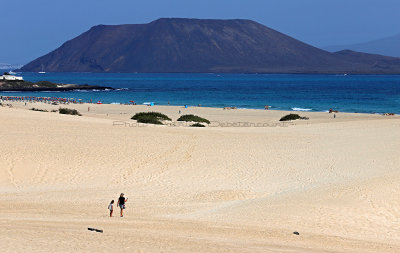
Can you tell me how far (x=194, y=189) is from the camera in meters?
18.6

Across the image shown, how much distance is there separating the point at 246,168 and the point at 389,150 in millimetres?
8273

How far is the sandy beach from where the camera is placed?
11797 millimetres

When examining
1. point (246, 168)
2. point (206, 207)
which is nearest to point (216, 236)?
point (206, 207)

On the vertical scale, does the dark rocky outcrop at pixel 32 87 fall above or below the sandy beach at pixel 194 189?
above

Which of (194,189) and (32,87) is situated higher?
(32,87)

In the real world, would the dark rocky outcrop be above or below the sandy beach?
above

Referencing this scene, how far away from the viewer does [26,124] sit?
96.6 feet

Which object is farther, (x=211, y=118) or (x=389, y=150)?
(x=211, y=118)

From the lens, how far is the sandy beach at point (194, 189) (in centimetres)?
1180

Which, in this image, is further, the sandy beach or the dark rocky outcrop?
the dark rocky outcrop

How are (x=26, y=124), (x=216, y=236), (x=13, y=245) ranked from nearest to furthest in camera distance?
(x=13, y=245) → (x=216, y=236) → (x=26, y=124)

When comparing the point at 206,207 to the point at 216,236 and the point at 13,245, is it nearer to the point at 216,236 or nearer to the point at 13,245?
the point at 216,236

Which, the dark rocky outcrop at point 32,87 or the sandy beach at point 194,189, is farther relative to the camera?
the dark rocky outcrop at point 32,87

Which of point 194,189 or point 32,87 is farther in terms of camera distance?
point 32,87
